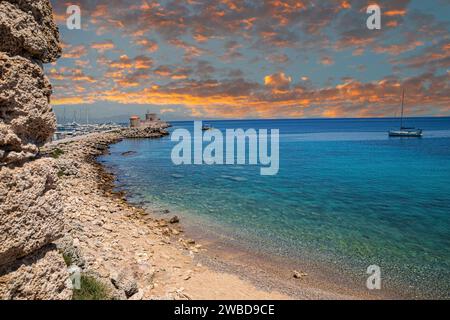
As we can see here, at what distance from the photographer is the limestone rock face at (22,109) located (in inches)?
135

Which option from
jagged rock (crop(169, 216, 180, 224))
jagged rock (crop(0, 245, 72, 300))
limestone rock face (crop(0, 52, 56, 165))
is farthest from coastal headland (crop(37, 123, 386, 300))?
jagged rock (crop(0, 245, 72, 300))

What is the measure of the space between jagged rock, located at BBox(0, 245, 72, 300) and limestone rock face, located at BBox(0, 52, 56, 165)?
1.42 metres

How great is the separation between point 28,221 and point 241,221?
12.5 metres

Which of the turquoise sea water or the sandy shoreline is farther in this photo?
the turquoise sea water

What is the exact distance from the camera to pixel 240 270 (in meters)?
9.95

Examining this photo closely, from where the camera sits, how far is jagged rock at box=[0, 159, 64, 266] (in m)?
3.36

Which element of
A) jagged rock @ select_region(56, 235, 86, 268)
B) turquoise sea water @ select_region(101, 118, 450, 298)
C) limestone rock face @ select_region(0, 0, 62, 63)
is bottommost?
turquoise sea water @ select_region(101, 118, 450, 298)

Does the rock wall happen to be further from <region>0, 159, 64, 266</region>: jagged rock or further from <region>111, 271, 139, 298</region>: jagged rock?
<region>111, 271, 139, 298</region>: jagged rock

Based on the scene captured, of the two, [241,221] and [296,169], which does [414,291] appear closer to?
[241,221]

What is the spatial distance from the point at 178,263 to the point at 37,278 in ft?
21.0

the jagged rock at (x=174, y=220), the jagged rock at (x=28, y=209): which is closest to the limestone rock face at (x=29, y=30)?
the jagged rock at (x=28, y=209)

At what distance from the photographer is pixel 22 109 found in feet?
11.9

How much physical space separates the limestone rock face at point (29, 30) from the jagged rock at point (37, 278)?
2820 millimetres

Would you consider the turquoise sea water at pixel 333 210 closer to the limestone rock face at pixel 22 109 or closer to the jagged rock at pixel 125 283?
the jagged rock at pixel 125 283
